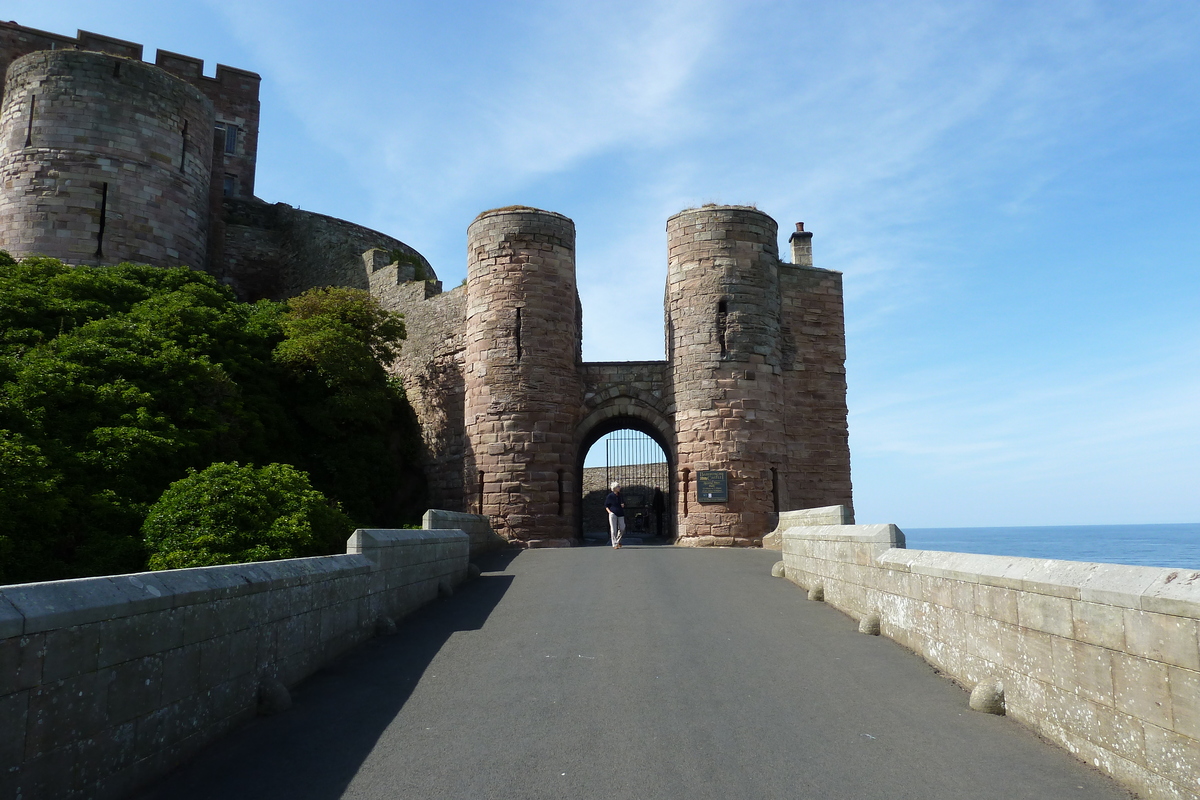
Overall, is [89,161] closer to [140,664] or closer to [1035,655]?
[140,664]

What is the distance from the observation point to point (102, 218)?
23641 millimetres

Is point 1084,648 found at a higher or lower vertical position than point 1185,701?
higher

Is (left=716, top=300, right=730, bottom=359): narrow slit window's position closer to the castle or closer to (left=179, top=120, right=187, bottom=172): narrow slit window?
the castle

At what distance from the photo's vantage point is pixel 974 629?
18.9 feet

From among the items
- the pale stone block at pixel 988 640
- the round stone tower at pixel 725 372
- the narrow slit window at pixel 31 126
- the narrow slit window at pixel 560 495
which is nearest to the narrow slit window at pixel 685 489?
the round stone tower at pixel 725 372

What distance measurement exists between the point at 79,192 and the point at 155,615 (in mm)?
24228

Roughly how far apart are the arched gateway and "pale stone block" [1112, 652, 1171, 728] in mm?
14884

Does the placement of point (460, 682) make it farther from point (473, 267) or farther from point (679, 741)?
point (473, 267)

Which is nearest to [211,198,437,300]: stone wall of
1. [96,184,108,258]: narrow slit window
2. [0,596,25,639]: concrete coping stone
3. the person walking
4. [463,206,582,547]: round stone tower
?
[96,184,108,258]: narrow slit window

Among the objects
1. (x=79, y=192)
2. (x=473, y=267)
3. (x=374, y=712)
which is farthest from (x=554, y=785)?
(x=79, y=192)

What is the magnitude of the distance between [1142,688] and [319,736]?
4.67m

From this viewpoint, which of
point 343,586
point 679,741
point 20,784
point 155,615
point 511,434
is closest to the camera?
point 20,784

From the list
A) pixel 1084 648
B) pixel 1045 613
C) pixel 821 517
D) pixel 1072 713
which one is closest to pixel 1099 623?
pixel 1084 648

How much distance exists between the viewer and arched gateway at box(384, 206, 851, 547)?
19172mm
